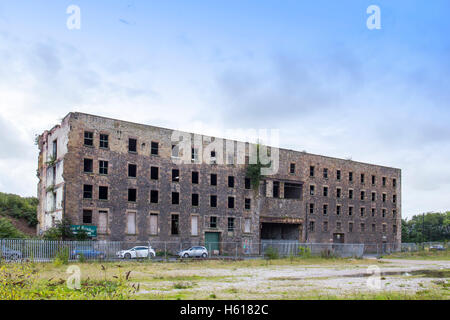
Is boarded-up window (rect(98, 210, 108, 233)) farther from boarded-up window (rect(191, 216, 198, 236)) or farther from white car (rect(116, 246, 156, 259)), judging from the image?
boarded-up window (rect(191, 216, 198, 236))

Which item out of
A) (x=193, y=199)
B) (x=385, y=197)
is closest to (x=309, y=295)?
(x=193, y=199)

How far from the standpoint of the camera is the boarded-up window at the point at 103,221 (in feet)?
141

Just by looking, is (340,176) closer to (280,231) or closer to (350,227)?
(350,227)

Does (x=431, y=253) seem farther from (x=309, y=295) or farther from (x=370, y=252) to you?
(x=309, y=295)

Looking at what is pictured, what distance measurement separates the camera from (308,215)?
192 ft

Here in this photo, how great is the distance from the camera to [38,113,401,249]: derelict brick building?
43000mm

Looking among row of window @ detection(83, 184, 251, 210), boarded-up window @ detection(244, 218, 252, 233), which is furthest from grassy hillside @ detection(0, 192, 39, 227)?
boarded-up window @ detection(244, 218, 252, 233)

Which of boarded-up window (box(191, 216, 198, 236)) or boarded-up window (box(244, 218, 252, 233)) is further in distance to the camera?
boarded-up window (box(244, 218, 252, 233))

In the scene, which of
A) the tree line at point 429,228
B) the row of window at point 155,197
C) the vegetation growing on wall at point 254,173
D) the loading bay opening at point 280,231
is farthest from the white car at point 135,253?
the tree line at point 429,228

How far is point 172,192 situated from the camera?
48281 millimetres

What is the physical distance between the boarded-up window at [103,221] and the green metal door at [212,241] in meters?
11.2

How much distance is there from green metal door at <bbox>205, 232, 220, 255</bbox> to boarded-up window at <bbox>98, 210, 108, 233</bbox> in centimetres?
1121

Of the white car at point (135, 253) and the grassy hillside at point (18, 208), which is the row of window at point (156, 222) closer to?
the white car at point (135, 253)

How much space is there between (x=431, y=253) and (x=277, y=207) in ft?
64.1
